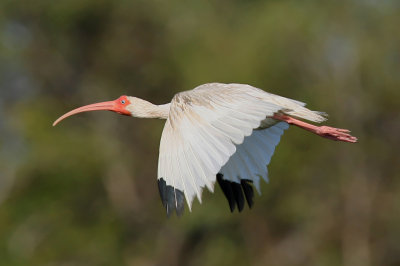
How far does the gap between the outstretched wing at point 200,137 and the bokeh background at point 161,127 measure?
57.6ft

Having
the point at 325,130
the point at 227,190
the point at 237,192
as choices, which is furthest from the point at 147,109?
the point at 325,130

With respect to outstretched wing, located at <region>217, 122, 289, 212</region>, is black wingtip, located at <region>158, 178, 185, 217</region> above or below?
below

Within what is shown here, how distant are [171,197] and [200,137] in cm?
77

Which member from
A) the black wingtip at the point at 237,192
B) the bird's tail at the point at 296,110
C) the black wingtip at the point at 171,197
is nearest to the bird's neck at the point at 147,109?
the black wingtip at the point at 237,192

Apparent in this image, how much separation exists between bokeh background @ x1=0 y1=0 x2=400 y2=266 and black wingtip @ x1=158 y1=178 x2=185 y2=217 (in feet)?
59.3

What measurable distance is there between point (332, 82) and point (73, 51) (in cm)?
1426

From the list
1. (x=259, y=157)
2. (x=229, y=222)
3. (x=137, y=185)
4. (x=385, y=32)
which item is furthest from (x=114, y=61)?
(x=259, y=157)

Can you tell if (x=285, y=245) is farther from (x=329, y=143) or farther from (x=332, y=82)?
(x=332, y=82)

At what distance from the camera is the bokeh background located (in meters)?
28.5

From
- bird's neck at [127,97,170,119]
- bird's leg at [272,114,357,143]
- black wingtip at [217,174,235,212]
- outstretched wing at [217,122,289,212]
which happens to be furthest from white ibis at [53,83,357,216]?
bird's neck at [127,97,170,119]

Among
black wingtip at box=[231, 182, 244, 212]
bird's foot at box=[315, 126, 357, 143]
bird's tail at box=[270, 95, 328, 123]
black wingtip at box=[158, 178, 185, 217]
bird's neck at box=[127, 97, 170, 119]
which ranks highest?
bird's neck at box=[127, 97, 170, 119]

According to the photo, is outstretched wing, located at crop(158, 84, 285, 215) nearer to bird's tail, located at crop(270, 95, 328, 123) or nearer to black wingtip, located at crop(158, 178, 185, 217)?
black wingtip, located at crop(158, 178, 185, 217)

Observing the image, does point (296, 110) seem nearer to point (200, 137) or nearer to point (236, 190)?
point (236, 190)

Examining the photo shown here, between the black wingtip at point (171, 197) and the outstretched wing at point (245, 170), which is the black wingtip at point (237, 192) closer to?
the outstretched wing at point (245, 170)
